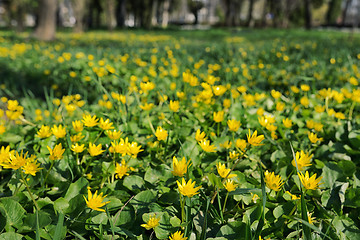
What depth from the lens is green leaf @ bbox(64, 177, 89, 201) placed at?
4.13 ft

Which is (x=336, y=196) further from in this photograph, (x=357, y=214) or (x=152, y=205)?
(x=152, y=205)

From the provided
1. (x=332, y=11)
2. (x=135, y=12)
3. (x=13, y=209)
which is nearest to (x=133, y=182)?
(x=13, y=209)

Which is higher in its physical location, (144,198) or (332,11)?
(332,11)

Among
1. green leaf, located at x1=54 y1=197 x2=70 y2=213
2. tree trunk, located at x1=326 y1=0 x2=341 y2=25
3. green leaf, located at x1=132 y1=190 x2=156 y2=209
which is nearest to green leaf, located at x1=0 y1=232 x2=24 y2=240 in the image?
green leaf, located at x1=54 y1=197 x2=70 y2=213

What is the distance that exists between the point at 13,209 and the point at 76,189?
9.6 inches

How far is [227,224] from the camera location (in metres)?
1.10

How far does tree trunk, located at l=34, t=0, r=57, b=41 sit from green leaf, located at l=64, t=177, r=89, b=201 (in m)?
10.2

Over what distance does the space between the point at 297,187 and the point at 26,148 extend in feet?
4.50

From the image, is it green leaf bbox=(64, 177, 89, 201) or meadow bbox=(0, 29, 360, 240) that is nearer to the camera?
meadow bbox=(0, 29, 360, 240)

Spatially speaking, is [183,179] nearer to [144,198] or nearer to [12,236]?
[144,198]

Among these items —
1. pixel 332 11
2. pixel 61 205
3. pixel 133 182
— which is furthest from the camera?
pixel 332 11

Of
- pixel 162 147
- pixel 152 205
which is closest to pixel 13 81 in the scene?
pixel 162 147

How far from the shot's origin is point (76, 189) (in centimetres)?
128

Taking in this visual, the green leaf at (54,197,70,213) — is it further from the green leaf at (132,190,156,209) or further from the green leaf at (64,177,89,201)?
the green leaf at (132,190,156,209)
